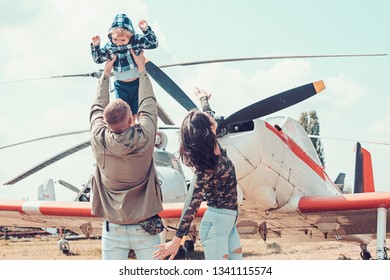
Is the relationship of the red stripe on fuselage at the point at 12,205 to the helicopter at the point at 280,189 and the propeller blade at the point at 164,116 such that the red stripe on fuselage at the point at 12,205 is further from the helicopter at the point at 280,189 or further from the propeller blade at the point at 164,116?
the propeller blade at the point at 164,116

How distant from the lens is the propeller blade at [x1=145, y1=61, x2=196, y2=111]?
2715 millimetres

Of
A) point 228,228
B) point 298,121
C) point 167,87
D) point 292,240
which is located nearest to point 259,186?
point 298,121

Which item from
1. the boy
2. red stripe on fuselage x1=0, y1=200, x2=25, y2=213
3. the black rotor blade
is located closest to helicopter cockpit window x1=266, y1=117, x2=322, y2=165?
the black rotor blade

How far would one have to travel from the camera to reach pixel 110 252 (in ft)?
5.32

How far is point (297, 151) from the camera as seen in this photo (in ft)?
12.4

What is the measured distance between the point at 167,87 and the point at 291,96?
676 millimetres

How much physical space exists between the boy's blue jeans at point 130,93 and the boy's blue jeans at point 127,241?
0.44 metres

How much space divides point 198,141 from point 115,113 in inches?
10.7

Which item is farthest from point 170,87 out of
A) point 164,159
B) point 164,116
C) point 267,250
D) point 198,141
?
point 267,250

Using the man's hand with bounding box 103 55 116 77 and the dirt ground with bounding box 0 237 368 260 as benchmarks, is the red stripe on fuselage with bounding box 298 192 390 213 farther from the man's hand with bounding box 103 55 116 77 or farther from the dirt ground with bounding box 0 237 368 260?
the man's hand with bounding box 103 55 116 77

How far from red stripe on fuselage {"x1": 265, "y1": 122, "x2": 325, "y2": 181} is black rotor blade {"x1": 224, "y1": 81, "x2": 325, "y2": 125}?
Answer: 394mm

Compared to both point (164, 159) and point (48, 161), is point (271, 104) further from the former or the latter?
point (164, 159)
